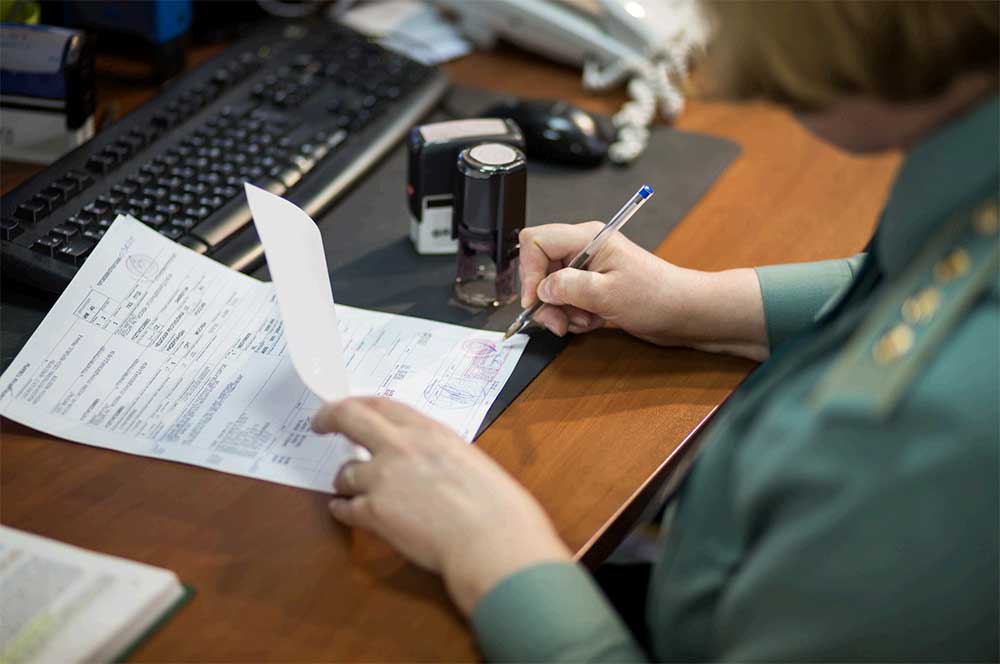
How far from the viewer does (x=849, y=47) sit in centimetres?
59

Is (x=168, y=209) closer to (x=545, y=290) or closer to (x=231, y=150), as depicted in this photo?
(x=231, y=150)

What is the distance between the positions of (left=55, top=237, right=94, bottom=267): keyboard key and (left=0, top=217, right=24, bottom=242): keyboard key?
2.0 inches

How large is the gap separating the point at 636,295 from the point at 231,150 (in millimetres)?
444

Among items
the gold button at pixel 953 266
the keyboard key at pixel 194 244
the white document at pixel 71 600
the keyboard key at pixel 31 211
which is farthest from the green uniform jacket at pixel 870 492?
the keyboard key at pixel 31 211

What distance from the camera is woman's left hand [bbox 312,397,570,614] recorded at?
665mm

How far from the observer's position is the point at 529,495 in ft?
2.37

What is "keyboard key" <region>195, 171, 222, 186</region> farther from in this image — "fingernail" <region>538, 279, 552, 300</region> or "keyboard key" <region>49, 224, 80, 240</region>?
"fingernail" <region>538, 279, 552, 300</region>

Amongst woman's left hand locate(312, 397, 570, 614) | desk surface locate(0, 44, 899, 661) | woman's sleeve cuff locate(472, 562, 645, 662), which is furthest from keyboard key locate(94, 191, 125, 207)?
woman's sleeve cuff locate(472, 562, 645, 662)

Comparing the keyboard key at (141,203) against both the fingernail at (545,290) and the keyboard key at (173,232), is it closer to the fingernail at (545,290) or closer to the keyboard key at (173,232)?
the keyboard key at (173,232)

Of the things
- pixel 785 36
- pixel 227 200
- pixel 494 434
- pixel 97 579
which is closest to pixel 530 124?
pixel 227 200

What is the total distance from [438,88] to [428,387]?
0.52 m

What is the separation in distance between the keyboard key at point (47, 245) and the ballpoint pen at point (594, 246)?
386 mm

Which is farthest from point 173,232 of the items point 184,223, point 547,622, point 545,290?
point 547,622

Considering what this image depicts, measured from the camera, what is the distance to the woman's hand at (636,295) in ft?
2.98
